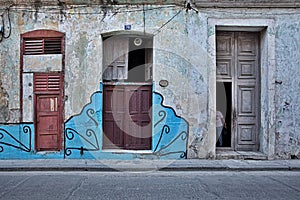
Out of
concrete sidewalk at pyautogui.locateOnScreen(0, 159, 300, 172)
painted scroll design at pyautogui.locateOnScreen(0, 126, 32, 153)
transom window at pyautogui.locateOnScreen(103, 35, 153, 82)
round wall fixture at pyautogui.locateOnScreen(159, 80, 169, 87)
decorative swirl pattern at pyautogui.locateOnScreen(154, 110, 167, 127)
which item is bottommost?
concrete sidewalk at pyautogui.locateOnScreen(0, 159, 300, 172)

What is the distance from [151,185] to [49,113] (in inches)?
188

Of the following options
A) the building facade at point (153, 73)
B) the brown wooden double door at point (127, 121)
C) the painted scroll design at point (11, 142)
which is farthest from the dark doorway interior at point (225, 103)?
the painted scroll design at point (11, 142)

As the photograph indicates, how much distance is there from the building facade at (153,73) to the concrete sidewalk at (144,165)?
0.56m

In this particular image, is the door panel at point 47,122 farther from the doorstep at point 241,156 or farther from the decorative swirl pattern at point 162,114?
the doorstep at point 241,156

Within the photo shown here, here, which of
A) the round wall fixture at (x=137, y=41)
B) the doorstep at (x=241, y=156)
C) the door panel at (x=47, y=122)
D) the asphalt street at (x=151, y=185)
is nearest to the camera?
the asphalt street at (x=151, y=185)

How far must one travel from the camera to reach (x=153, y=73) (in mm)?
10898

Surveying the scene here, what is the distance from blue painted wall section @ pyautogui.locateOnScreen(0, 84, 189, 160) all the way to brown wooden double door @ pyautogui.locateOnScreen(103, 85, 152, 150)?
31 centimetres

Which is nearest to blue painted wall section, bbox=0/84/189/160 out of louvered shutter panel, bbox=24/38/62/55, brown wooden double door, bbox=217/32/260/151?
brown wooden double door, bbox=217/32/260/151

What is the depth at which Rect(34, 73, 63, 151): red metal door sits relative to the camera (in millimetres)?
10875

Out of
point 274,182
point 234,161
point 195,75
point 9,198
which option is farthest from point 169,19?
point 9,198

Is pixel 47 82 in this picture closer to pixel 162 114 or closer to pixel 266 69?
pixel 162 114

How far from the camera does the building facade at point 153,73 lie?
10.8 metres

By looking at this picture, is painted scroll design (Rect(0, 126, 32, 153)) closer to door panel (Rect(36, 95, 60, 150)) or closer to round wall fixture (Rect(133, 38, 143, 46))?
door panel (Rect(36, 95, 60, 150))

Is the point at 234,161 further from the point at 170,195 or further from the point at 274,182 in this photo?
the point at 170,195
